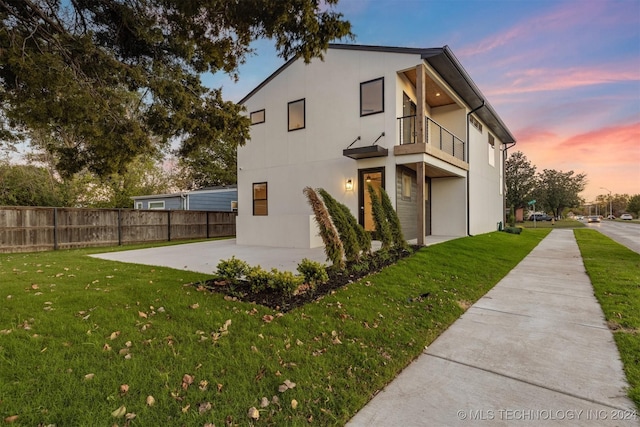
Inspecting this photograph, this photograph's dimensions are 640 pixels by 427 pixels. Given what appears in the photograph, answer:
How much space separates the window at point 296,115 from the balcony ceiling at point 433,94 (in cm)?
388

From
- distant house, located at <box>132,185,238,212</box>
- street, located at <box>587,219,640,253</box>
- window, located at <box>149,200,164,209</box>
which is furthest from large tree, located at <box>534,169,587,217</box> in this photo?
window, located at <box>149,200,164,209</box>

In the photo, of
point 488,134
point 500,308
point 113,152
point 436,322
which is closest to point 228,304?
point 436,322

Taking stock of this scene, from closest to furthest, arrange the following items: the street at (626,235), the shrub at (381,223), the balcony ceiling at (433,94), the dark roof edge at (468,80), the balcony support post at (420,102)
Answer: the shrub at (381,223) < the balcony support post at (420,102) < the dark roof edge at (468,80) < the balcony ceiling at (433,94) < the street at (626,235)

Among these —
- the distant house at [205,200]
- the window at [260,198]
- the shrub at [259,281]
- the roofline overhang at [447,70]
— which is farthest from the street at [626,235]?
the distant house at [205,200]

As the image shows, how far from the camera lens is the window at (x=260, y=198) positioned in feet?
41.5

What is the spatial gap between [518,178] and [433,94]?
1062 inches

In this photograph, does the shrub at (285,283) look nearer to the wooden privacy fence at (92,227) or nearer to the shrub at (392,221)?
the shrub at (392,221)

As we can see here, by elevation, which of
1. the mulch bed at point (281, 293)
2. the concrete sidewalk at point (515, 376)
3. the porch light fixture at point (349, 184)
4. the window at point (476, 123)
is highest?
the window at point (476, 123)

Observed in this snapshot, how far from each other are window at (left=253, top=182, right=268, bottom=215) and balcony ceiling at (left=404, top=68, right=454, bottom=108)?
6679 mm

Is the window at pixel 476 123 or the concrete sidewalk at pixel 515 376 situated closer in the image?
the concrete sidewalk at pixel 515 376

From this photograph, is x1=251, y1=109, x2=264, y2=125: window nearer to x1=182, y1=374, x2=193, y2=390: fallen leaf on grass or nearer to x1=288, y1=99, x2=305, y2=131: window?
x1=288, y1=99, x2=305, y2=131: window

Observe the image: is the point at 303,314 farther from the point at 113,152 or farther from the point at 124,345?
the point at 113,152

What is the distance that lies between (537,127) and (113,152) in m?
22.6

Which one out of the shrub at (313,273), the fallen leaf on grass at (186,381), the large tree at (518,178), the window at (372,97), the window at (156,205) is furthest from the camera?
the large tree at (518,178)
